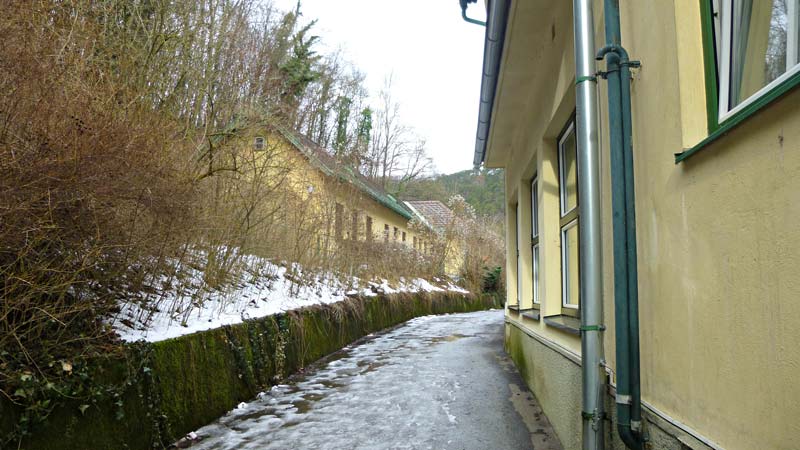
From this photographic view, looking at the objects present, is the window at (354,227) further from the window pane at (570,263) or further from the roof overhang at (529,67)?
the window pane at (570,263)

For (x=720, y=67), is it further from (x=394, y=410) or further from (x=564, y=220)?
(x=394, y=410)

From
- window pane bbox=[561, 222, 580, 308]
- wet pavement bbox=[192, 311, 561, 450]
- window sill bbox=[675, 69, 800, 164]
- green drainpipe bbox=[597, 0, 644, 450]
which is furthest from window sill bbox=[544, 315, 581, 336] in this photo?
window sill bbox=[675, 69, 800, 164]

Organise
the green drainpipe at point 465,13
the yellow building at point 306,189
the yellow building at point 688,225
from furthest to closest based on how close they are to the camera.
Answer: the yellow building at point 306,189 → the green drainpipe at point 465,13 → the yellow building at point 688,225

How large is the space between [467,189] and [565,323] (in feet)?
160

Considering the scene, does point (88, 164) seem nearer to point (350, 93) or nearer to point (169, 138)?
point (169, 138)

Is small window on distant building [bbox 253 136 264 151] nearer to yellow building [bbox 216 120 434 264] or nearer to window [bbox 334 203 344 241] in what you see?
yellow building [bbox 216 120 434 264]

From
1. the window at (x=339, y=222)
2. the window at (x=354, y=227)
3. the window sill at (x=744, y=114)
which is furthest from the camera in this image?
the window at (x=354, y=227)

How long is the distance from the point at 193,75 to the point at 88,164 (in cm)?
392

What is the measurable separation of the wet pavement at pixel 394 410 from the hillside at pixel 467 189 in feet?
104

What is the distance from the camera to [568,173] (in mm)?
5609

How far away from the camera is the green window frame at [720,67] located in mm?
1700

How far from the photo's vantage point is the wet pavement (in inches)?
193

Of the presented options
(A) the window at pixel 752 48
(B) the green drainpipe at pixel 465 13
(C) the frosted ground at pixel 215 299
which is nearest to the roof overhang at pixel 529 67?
(B) the green drainpipe at pixel 465 13

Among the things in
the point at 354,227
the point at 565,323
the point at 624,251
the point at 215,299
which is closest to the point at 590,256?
the point at 624,251
